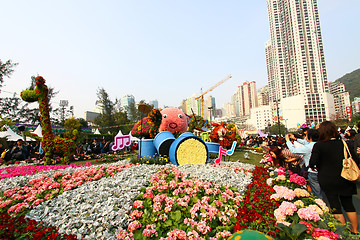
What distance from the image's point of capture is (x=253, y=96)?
12762cm

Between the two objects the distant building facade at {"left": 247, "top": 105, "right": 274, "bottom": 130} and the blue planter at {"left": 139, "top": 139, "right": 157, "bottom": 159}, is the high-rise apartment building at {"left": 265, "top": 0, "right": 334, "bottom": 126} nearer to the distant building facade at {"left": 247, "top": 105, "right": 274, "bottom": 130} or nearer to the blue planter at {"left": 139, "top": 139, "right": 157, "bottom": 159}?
the distant building facade at {"left": 247, "top": 105, "right": 274, "bottom": 130}

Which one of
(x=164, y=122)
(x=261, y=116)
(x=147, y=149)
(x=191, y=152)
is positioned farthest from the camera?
(x=261, y=116)

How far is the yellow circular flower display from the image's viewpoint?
6816 mm

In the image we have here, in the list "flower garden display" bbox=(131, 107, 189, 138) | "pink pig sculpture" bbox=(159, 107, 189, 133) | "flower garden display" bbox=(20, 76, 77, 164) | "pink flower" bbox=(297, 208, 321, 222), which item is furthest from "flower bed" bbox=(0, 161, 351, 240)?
"pink pig sculpture" bbox=(159, 107, 189, 133)

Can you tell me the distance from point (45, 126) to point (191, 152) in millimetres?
6023

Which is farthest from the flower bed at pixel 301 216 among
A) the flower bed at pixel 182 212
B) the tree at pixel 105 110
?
the tree at pixel 105 110

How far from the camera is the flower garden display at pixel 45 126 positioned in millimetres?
7621

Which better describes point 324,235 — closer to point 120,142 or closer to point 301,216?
point 301,216

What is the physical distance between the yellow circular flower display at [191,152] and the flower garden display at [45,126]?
5067mm

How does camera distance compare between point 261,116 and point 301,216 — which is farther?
point 261,116

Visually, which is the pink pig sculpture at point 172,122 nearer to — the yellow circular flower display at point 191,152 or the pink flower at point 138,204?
the yellow circular flower display at point 191,152

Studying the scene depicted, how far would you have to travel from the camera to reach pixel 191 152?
6.94 meters

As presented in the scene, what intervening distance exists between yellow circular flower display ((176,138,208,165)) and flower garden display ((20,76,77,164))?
5067 mm

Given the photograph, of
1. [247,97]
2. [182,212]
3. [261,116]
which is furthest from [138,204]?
[247,97]
